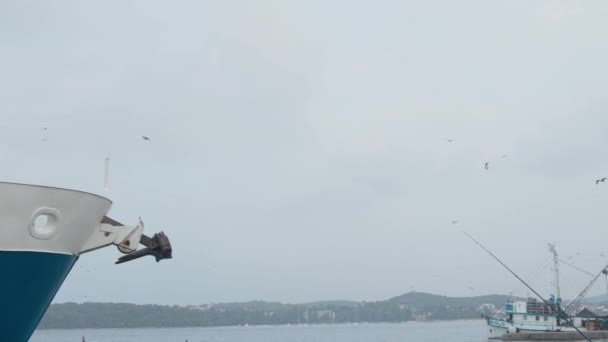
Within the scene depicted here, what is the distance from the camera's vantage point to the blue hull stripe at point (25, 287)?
415 inches

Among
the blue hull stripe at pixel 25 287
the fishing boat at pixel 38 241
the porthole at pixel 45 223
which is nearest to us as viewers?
the fishing boat at pixel 38 241

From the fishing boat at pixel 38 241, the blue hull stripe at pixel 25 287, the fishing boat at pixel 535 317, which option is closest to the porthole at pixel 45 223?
the fishing boat at pixel 38 241

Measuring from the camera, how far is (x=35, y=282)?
1096cm

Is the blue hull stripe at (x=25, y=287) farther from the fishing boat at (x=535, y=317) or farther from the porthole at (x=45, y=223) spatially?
the fishing boat at (x=535, y=317)

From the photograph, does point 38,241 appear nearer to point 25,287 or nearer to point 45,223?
point 45,223

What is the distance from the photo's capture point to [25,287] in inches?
428

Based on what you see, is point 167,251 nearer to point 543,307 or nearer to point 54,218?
point 54,218

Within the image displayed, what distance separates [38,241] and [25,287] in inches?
29.3

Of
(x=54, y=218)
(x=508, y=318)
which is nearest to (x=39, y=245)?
(x=54, y=218)

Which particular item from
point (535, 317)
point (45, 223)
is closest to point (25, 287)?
point (45, 223)

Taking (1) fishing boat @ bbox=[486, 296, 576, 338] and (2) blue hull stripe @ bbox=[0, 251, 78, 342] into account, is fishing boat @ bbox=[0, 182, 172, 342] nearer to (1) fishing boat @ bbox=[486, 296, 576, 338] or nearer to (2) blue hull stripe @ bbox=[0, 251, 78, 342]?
(2) blue hull stripe @ bbox=[0, 251, 78, 342]

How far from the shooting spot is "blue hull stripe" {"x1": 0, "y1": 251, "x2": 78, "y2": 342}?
10.5 meters

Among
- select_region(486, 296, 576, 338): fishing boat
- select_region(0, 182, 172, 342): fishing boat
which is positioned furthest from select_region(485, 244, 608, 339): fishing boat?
select_region(0, 182, 172, 342): fishing boat

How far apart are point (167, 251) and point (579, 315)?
2595 inches
